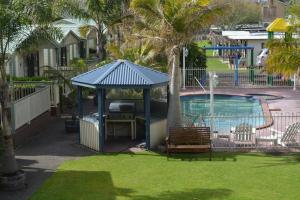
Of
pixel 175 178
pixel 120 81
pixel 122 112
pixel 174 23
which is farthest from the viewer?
pixel 122 112

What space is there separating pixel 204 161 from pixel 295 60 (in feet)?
13.8

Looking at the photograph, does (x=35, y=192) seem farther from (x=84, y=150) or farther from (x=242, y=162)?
(x=242, y=162)

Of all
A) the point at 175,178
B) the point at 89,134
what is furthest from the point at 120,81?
the point at 175,178

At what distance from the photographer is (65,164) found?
52.8 ft

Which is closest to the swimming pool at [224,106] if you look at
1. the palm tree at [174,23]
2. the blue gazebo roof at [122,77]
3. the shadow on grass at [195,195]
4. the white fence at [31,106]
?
the palm tree at [174,23]

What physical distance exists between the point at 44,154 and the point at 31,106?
11.4ft

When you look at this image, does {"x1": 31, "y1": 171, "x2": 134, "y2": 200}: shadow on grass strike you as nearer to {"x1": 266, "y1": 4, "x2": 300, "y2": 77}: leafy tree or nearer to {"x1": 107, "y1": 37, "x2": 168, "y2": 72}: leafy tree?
{"x1": 266, "y1": 4, "x2": 300, "y2": 77}: leafy tree

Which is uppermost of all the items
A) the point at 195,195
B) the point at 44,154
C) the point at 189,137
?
the point at 189,137

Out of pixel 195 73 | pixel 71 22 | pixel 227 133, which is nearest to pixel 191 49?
pixel 195 73

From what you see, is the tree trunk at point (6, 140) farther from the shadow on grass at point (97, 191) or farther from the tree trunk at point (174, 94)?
the tree trunk at point (174, 94)

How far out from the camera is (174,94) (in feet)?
62.1

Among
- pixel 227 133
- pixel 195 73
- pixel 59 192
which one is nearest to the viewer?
pixel 59 192

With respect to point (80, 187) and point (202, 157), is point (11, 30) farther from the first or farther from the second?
point (202, 157)

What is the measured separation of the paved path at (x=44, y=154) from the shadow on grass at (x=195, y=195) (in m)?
3.13
